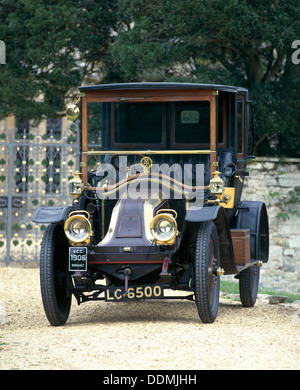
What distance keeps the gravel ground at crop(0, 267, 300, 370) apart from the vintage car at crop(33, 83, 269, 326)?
0.30m

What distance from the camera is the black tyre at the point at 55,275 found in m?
7.03

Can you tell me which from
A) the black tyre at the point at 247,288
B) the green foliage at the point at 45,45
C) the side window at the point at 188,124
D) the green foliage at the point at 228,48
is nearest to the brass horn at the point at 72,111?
the side window at the point at 188,124

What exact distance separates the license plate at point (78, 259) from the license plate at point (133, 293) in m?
0.34

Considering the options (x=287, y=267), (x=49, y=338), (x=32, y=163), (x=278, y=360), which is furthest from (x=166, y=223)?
(x=287, y=267)

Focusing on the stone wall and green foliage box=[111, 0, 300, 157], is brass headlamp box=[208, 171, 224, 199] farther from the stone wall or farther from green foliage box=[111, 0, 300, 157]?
the stone wall

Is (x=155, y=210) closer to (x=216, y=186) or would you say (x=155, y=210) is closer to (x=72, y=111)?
(x=216, y=186)

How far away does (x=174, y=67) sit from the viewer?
1653cm

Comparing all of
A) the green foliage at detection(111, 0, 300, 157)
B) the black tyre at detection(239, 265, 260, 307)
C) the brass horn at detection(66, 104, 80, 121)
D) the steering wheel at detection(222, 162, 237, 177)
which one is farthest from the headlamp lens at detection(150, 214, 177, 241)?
the green foliage at detection(111, 0, 300, 157)

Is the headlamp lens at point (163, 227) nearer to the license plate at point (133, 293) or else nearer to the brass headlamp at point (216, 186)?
the license plate at point (133, 293)

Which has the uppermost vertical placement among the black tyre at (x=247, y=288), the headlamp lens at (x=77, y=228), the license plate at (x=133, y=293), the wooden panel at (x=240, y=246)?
the headlamp lens at (x=77, y=228)

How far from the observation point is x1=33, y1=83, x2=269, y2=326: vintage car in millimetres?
6969

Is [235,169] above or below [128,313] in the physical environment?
above
